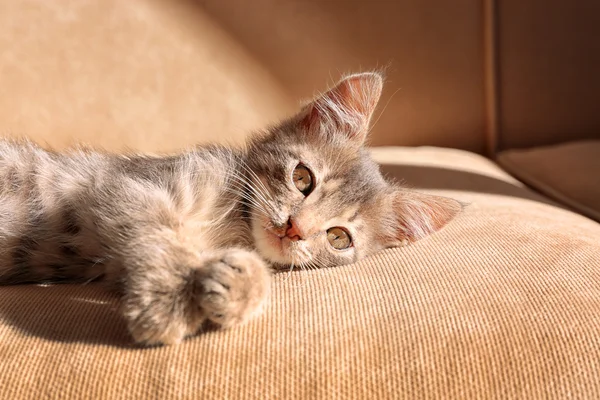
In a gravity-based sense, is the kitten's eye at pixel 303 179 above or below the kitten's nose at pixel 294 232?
above

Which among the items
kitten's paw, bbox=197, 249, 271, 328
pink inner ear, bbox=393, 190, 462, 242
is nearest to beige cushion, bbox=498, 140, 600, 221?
pink inner ear, bbox=393, 190, 462, 242

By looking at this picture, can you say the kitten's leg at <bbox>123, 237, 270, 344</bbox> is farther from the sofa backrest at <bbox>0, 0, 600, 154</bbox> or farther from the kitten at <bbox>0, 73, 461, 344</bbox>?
the sofa backrest at <bbox>0, 0, 600, 154</bbox>

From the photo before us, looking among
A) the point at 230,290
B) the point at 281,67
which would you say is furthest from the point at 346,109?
the point at 281,67

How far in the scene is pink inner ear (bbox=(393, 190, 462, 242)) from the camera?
125 centimetres

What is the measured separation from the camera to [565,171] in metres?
2.11

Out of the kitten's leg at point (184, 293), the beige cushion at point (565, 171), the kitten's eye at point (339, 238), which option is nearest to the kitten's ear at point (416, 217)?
the kitten's eye at point (339, 238)

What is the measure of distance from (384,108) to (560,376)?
6.25 ft

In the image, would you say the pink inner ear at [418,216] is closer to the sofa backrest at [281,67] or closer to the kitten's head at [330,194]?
the kitten's head at [330,194]

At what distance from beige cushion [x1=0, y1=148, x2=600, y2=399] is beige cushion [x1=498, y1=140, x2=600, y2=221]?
37.5 inches

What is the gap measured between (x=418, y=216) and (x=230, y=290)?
64 cm

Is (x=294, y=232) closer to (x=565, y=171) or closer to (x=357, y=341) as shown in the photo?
(x=357, y=341)

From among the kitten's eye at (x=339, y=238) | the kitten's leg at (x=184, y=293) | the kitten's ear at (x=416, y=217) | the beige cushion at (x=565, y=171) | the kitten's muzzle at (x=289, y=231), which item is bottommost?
the kitten's leg at (x=184, y=293)

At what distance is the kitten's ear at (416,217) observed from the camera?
1254 mm

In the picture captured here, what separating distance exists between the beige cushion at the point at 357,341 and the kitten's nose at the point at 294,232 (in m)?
0.09
